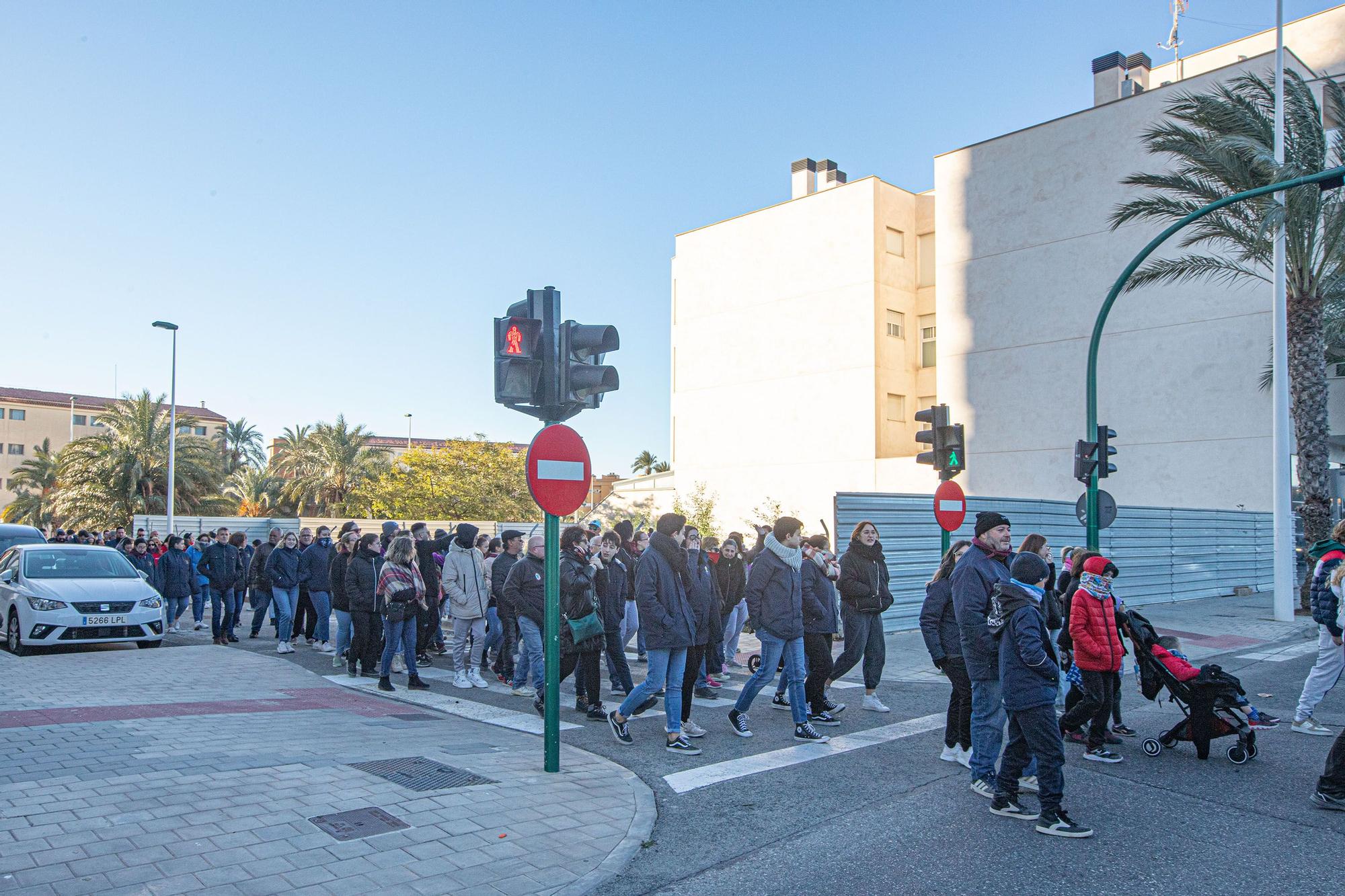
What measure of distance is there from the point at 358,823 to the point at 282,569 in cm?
817

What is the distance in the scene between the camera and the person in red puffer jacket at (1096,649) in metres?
6.80

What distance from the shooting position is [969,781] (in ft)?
20.9

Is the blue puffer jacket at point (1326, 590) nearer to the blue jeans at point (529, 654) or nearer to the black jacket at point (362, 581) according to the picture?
the blue jeans at point (529, 654)

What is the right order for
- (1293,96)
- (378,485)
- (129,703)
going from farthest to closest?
(378,485) < (1293,96) < (129,703)

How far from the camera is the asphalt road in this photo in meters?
4.60

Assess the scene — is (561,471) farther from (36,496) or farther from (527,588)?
(36,496)

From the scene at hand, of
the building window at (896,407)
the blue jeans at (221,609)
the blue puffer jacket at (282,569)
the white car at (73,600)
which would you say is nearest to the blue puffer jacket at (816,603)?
the blue puffer jacket at (282,569)

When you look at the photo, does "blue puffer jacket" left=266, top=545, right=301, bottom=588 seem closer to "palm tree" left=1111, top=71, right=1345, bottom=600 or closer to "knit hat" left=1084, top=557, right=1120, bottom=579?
"knit hat" left=1084, top=557, right=1120, bottom=579

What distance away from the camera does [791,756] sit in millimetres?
7176

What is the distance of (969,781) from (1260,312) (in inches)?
979

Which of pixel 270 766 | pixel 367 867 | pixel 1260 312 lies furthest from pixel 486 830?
pixel 1260 312

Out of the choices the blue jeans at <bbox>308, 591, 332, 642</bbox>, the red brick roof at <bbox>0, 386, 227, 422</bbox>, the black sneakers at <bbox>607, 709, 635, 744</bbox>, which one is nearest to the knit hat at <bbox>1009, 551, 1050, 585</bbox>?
the black sneakers at <bbox>607, 709, 635, 744</bbox>

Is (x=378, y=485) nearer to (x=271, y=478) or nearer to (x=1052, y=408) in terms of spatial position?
(x=271, y=478)

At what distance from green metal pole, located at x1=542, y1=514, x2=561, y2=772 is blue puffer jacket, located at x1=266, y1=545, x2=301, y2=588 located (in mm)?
7518
